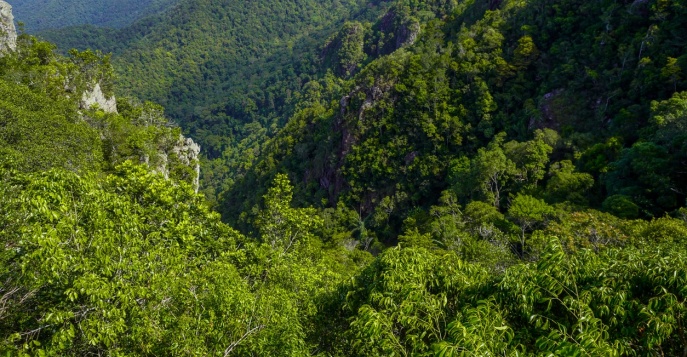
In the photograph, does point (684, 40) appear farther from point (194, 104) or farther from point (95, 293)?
point (194, 104)

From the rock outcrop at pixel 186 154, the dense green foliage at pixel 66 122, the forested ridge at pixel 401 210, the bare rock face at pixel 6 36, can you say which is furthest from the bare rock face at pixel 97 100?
the rock outcrop at pixel 186 154

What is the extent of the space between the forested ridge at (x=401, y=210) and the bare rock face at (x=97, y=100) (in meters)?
0.84

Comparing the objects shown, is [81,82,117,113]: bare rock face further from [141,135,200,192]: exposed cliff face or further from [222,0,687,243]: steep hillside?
[222,0,687,243]: steep hillside

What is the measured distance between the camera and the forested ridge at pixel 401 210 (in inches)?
254

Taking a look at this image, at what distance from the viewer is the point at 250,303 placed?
8.77 metres

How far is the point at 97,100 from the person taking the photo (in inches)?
1658

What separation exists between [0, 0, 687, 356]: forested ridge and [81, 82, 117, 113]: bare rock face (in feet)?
2.75

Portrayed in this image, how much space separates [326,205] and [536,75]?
34556mm

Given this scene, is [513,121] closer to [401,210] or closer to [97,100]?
[401,210]

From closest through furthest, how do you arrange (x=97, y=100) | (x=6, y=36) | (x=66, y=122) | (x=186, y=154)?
(x=66, y=122) < (x=6, y=36) < (x=97, y=100) < (x=186, y=154)

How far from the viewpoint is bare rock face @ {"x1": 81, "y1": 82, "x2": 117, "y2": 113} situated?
129 ft

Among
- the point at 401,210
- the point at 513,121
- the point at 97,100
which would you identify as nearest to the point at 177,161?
the point at 97,100

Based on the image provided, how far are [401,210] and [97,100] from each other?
3684 cm

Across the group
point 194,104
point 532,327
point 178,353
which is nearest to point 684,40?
point 532,327
